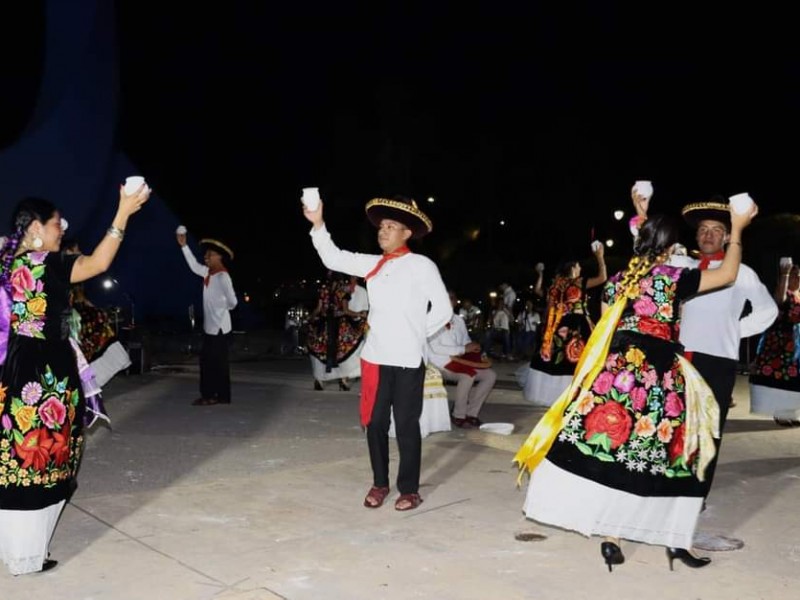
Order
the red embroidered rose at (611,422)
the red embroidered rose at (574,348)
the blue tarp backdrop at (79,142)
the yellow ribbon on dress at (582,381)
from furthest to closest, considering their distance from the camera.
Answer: the blue tarp backdrop at (79,142)
the red embroidered rose at (574,348)
the yellow ribbon on dress at (582,381)
the red embroidered rose at (611,422)

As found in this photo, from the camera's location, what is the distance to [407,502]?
219 inches

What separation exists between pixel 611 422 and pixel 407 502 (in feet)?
5.37

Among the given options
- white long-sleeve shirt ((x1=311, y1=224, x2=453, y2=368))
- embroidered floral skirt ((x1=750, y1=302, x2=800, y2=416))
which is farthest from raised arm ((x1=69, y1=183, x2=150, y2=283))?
embroidered floral skirt ((x1=750, y1=302, x2=800, y2=416))

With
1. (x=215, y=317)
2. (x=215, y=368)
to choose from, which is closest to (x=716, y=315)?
(x=215, y=317)

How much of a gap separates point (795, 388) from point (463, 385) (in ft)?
12.3

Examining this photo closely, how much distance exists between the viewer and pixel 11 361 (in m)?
4.19

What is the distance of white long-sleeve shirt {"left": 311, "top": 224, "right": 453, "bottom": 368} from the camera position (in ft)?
18.7

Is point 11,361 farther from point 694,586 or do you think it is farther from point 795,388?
point 795,388

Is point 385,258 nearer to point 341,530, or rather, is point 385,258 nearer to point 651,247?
point 341,530

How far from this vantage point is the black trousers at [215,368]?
10.0 metres

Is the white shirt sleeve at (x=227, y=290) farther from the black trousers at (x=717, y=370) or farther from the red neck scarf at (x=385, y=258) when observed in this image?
the black trousers at (x=717, y=370)

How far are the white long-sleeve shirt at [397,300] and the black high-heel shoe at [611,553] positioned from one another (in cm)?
173

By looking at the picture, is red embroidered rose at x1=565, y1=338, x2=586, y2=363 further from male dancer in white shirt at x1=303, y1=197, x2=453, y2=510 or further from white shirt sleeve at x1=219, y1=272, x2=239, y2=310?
male dancer in white shirt at x1=303, y1=197, x2=453, y2=510

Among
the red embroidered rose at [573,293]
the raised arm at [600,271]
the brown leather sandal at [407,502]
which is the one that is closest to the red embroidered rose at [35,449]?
the brown leather sandal at [407,502]
